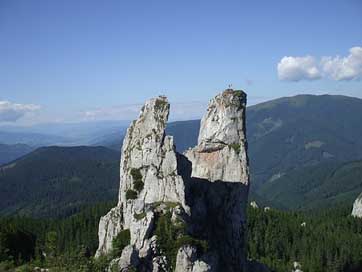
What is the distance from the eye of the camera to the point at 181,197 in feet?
244

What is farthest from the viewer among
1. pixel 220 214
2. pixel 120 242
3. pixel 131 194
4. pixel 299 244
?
pixel 299 244

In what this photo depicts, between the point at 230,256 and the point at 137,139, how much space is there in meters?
25.7

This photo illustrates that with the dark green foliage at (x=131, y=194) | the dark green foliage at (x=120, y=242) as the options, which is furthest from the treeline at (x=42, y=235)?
the dark green foliage at (x=131, y=194)

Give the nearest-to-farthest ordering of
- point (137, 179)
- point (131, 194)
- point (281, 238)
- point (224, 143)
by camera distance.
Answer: point (131, 194) < point (137, 179) < point (224, 143) < point (281, 238)

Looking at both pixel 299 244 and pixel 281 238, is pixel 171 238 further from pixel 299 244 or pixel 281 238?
pixel 299 244

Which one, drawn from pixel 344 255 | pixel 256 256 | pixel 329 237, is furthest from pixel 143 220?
pixel 329 237

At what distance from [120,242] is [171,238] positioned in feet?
27.5

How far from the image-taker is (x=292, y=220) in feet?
577

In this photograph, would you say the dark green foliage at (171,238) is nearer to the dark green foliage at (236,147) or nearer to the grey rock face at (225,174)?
the grey rock face at (225,174)

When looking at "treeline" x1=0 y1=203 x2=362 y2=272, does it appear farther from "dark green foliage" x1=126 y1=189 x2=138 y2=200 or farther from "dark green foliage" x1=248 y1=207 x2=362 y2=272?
"dark green foliage" x1=126 y1=189 x2=138 y2=200

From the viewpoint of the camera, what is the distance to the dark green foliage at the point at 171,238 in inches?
2603

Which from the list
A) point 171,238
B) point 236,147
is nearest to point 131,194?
point 171,238

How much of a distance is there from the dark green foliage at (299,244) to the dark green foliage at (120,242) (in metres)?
66.3

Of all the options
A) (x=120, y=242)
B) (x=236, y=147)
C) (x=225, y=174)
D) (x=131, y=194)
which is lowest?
(x=120, y=242)
